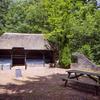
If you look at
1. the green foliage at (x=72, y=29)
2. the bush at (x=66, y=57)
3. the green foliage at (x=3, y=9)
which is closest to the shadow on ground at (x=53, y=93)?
the bush at (x=66, y=57)

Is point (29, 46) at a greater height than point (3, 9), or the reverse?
point (3, 9)

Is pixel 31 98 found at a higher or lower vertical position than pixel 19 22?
lower

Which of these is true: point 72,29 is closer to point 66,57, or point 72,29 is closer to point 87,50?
point 87,50

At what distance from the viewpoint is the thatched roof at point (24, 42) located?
29031 millimetres

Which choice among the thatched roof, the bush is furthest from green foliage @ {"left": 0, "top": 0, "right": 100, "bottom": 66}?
the thatched roof

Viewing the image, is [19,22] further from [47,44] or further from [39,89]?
[39,89]

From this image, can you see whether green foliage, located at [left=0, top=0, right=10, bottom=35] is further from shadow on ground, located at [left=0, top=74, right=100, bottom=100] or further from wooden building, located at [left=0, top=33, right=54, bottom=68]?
shadow on ground, located at [left=0, top=74, right=100, bottom=100]

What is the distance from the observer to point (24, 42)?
2981 cm

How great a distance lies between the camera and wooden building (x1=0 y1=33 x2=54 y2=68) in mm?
29013

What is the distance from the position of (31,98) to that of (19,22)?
3069cm

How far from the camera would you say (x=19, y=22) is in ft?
132

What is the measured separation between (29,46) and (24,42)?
104cm

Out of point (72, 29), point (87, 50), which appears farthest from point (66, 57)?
point (72, 29)

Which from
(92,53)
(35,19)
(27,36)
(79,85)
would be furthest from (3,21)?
(79,85)
